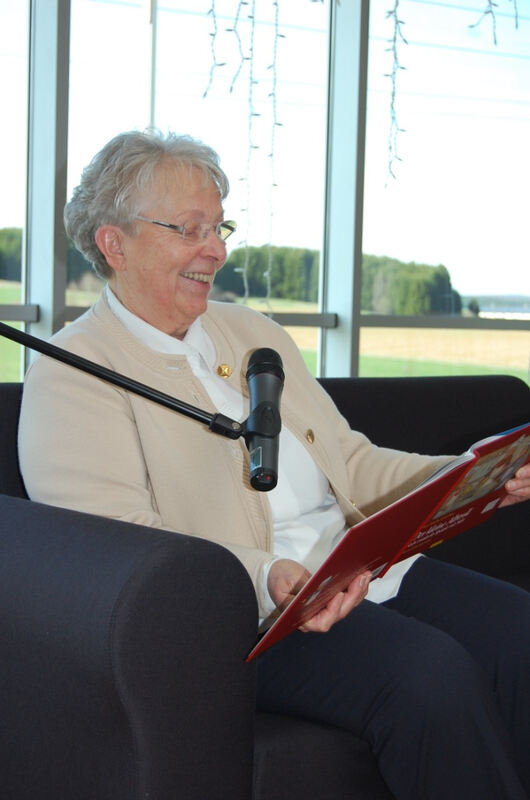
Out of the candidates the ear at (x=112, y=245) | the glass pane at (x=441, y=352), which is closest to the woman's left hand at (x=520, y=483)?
the ear at (x=112, y=245)

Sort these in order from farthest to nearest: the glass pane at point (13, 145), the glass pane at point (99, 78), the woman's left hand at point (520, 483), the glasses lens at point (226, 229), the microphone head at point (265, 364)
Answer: the glass pane at point (99, 78), the glass pane at point (13, 145), the glasses lens at point (226, 229), the woman's left hand at point (520, 483), the microphone head at point (265, 364)

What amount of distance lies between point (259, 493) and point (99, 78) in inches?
85.3

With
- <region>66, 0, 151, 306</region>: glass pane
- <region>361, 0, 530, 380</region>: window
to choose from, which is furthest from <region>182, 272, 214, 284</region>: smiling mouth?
<region>361, 0, 530, 380</region>: window

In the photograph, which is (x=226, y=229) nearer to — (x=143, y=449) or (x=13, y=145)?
(x=143, y=449)

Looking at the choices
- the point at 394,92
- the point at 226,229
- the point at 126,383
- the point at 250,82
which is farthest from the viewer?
the point at 394,92

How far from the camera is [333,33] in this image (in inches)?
157

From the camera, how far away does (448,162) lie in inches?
170

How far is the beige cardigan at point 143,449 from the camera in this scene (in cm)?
151

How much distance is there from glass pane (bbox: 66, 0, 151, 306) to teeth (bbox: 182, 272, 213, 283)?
1.60 m

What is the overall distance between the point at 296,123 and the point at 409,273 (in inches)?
32.6

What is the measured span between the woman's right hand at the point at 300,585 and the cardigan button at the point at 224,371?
0.42 meters

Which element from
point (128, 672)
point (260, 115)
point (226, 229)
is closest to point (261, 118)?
point (260, 115)

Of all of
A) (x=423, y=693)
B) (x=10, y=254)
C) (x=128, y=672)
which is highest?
(x=10, y=254)

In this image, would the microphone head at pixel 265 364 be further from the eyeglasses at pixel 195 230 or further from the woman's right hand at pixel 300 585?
the eyeglasses at pixel 195 230
